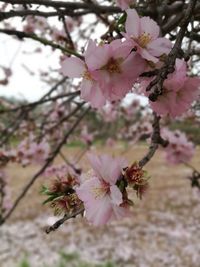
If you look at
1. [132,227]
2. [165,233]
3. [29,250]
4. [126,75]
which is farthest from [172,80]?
[132,227]

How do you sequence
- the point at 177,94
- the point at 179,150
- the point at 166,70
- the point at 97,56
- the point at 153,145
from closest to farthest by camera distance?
the point at 166,70 → the point at 97,56 → the point at 177,94 → the point at 153,145 → the point at 179,150

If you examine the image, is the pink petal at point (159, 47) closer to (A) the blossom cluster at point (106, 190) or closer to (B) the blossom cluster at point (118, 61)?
(B) the blossom cluster at point (118, 61)

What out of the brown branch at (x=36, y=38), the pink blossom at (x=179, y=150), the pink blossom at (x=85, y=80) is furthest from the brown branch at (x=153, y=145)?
the pink blossom at (x=179, y=150)

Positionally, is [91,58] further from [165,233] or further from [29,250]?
[165,233]

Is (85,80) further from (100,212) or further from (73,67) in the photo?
(100,212)

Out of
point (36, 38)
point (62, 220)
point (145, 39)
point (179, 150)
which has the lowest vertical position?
point (62, 220)

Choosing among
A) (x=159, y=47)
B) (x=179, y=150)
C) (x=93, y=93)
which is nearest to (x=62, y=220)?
(x=93, y=93)
